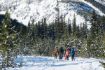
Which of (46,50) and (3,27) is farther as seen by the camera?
(46,50)

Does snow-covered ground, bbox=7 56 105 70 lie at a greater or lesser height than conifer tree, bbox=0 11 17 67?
lesser

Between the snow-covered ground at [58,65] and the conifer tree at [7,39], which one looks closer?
the snow-covered ground at [58,65]

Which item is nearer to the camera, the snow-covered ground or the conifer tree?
the snow-covered ground

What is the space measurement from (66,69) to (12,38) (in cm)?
399

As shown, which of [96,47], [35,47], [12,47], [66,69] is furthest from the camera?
[35,47]

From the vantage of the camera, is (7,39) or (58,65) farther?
(58,65)

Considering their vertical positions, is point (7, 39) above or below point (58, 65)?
above

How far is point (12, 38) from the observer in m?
25.9

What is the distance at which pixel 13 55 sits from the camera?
26000 millimetres

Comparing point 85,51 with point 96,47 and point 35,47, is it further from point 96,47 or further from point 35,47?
point 35,47

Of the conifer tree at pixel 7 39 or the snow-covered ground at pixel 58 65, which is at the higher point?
the conifer tree at pixel 7 39

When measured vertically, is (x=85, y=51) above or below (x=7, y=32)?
below

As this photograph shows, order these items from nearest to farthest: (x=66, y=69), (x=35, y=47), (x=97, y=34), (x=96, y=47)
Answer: (x=66, y=69) < (x=96, y=47) < (x=97, y=34) < (x=35, y=47)

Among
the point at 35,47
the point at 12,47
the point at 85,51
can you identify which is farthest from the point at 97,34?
the point at 12,47
